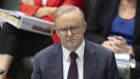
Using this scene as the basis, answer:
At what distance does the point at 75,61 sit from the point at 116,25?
0.81 meters

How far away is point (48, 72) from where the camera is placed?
1.80 metres

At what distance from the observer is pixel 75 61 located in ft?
5.89

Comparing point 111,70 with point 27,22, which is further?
point 27,22

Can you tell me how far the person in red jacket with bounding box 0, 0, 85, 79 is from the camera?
2.46 m

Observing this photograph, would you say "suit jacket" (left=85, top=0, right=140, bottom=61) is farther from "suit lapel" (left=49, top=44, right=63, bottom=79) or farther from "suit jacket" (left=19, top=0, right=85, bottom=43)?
"suit lapel" (left=49, top=44, right=63, bottom=79)

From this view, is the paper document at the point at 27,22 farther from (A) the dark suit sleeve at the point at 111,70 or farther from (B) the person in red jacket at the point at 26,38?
(A) the dark suit sleeve at the point at 111,70

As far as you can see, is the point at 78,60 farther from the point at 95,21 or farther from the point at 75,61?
the point at 95,21

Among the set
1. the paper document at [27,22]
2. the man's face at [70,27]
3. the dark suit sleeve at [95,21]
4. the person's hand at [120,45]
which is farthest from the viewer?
the dark suit sleeve at [95,21]

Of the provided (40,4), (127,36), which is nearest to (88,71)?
(127,36)

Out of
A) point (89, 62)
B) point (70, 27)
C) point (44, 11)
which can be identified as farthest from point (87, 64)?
point (44, 11)

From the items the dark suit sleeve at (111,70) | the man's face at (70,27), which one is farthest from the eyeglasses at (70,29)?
the dark suit sleeve at (111,70)

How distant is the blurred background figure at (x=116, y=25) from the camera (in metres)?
2.38

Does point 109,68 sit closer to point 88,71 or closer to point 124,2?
point 88,71

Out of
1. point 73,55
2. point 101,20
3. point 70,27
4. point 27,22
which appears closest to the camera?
point 70,27
